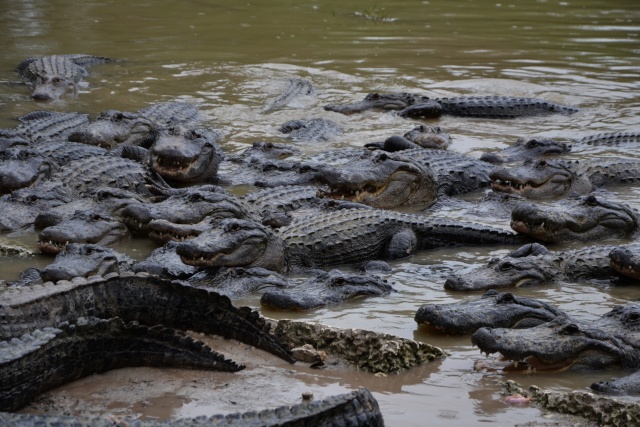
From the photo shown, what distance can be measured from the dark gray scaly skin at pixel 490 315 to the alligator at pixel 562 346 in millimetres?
297

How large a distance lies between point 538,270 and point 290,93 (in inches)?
280

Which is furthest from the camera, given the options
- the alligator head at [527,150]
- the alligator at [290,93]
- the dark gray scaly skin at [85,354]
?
the alligator at [290,93]

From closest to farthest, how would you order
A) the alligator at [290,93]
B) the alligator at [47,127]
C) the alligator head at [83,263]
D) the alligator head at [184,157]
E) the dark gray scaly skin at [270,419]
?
1. the dark gray scaly skin at [270,419]
2. the alligator head at [83,263]
3. the alligator head at [184,157]
4. the alligator at [47,127]
5. the alligator at [290,93]

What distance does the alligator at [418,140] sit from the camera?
10.4 meters

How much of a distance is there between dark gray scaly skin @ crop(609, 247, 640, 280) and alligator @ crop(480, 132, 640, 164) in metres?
3.61

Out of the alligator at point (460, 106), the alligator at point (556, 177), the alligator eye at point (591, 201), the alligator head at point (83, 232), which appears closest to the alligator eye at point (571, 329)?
the alligator eye at point (591, 201)

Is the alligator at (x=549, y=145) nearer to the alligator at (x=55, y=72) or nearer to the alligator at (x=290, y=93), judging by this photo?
the alligator at (x=290, y=93)

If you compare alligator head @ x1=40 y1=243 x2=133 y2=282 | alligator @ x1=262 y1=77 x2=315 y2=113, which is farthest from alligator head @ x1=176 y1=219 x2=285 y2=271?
alligator @ x1=262 y1=77 x2=315 y2=113

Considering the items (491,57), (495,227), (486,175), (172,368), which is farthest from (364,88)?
(172,368)

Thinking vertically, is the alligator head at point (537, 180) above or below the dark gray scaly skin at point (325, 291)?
below

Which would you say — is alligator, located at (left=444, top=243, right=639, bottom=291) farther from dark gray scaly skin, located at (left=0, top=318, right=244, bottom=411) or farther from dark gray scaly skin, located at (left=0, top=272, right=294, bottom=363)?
dark gray scaly skin, located at (left=0, top=318, right=244, bottom=411)

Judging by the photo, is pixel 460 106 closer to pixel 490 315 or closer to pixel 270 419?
pixel 490 315

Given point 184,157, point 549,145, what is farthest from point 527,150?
point 184,157

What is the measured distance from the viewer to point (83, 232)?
7.18m
